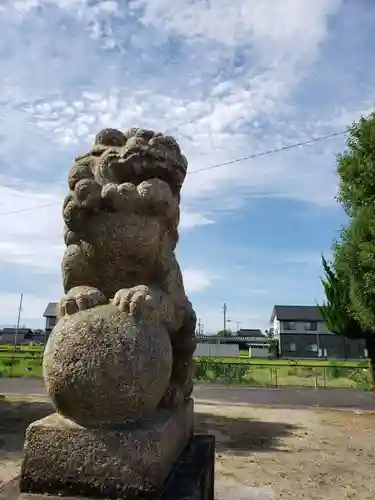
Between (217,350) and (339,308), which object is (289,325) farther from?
(339,308)

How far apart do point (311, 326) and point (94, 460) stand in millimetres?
43753

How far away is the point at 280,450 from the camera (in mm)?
6363

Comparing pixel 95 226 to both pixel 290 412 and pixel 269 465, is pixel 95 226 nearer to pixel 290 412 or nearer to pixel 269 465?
pixel 269 465

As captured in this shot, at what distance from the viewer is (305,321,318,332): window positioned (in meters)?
43.2

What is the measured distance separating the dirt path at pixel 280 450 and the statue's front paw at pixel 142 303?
312 cm

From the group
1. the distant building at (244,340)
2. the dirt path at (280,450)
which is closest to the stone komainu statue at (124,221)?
the dirt path at (280,450)

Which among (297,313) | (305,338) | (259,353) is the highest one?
(297,313)

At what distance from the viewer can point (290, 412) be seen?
395 inches

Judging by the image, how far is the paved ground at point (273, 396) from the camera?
37.6 feet

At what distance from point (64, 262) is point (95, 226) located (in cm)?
27

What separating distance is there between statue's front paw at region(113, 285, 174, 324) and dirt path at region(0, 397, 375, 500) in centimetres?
312

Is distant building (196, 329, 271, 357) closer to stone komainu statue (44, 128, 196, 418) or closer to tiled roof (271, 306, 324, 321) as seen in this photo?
tiled roof (271, 306, 324, 321)

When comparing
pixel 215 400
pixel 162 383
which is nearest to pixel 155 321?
pixel 162 383

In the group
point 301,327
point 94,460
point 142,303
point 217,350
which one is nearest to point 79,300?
point 142,303
